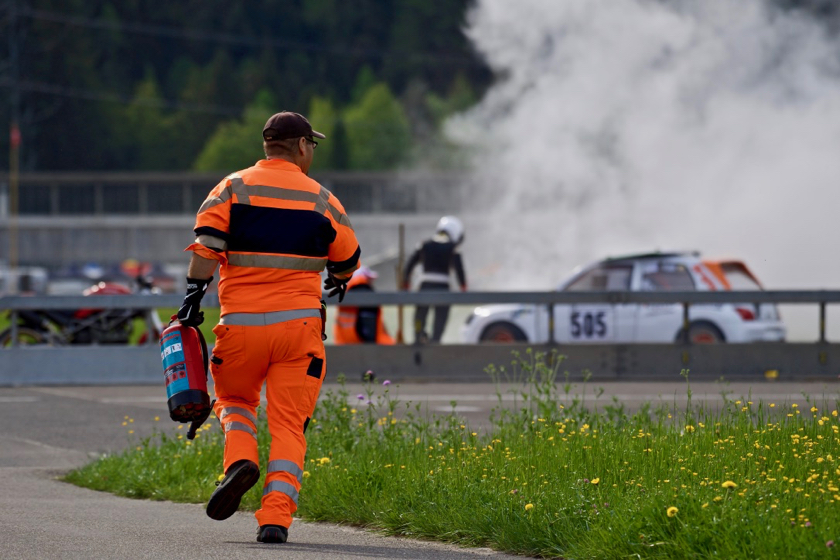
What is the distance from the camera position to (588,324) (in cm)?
1669

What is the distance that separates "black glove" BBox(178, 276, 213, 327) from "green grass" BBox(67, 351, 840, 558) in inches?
51.0

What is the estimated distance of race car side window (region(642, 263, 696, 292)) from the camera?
56.0ft

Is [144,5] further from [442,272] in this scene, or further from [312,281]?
[312,281]

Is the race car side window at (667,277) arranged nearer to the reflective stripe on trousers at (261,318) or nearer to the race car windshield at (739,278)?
the race car windshield at (739,278)

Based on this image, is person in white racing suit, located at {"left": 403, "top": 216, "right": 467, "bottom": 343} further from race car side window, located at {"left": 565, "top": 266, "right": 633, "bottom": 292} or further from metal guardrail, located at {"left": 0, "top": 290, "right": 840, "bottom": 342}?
metal guardrail, located at {"left": 0, "top": 290, "right": 840, "bottom": 342}

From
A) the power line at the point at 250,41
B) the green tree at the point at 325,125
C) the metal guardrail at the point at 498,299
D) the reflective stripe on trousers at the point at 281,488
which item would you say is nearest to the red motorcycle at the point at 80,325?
the metal guardrail at the point at 498,299

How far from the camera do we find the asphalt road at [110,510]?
5.69m

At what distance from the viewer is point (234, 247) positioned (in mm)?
5969

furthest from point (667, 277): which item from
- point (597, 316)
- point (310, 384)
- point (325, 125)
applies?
point (325, 125)

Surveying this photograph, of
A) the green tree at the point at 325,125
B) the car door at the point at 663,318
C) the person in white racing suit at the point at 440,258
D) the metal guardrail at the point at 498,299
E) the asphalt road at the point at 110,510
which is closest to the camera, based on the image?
the asphalt road at the point at 110,510

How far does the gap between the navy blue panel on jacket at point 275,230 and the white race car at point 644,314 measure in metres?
10.5

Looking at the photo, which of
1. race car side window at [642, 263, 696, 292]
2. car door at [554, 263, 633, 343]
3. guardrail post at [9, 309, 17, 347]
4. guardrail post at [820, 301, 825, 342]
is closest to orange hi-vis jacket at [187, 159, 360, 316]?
guardrail post at [9, 309, 17, 347]

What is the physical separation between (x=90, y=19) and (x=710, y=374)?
120 metres

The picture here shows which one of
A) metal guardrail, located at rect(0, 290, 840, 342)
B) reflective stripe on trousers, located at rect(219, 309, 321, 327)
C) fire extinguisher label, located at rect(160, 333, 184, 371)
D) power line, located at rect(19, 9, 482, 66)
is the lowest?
fire extinguisher label, located at rect(160, 333, 184, 371)
